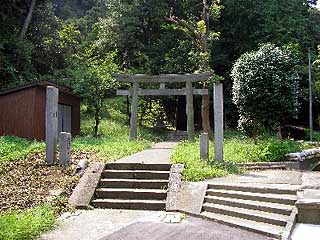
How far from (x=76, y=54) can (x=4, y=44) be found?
23.0 feet

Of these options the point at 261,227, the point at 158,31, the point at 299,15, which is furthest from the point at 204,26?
the point at 261,227

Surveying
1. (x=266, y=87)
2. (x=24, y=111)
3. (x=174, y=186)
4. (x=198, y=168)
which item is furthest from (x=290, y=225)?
(x=24, y=111)

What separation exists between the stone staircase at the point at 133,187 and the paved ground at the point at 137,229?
68cm

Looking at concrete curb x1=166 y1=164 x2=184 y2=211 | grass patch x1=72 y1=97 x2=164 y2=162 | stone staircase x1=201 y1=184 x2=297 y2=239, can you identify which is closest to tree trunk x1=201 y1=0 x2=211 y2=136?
grass patch x1=72 y1=97 x2=164 y2=162

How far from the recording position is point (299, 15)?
97.5 feet

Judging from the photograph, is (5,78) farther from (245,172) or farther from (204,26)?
(245,172)

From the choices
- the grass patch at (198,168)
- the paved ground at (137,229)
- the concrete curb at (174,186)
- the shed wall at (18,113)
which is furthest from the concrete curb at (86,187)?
the shed wall at (18,113)

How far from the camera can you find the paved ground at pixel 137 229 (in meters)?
7.13

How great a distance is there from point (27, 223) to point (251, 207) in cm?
462

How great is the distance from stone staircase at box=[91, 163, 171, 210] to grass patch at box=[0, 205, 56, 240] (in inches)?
68.7

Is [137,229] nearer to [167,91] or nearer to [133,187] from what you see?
[133,187]

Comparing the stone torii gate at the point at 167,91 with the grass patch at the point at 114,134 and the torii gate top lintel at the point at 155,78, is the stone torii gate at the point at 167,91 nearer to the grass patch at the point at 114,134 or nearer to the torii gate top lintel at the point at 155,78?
the torii gate top lintel at the point at 155,78

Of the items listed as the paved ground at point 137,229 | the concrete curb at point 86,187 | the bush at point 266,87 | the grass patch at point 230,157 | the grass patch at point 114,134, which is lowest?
the paved ground at point 137,229

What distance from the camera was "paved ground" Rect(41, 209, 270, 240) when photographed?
7133 millimetres
